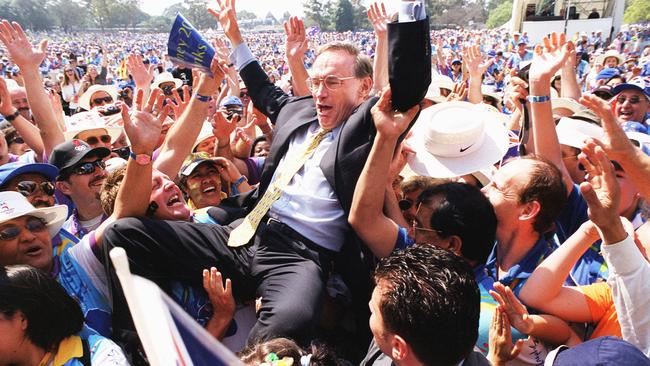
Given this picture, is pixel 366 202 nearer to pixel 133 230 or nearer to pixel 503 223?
pixel 503 223

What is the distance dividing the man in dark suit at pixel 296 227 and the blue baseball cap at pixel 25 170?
97 cm

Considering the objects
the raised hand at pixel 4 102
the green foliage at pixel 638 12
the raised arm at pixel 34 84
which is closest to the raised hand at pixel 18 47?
the raised arm at pixel 34 84

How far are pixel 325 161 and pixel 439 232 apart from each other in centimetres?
63

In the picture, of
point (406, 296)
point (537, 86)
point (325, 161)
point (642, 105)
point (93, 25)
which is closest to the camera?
point (406, 296)

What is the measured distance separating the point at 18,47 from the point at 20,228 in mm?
2190

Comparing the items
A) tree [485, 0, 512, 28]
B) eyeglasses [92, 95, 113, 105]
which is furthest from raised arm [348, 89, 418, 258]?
tree [485, 0, 512, 28]

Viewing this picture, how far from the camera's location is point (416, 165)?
8.57ft

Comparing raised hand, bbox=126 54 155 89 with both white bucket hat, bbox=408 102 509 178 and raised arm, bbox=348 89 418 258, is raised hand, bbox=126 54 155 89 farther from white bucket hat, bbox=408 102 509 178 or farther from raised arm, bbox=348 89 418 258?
raised arm, bbox=348 89 418 258

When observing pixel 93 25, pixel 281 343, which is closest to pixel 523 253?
pixel 281 343

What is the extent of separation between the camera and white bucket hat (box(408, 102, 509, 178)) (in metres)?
2.48

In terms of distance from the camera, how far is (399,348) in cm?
145

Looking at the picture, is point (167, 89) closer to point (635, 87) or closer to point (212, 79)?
point (212, 79)

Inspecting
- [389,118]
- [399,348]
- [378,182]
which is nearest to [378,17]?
[389,118]

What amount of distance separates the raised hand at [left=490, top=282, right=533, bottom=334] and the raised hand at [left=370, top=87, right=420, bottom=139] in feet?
2.29
